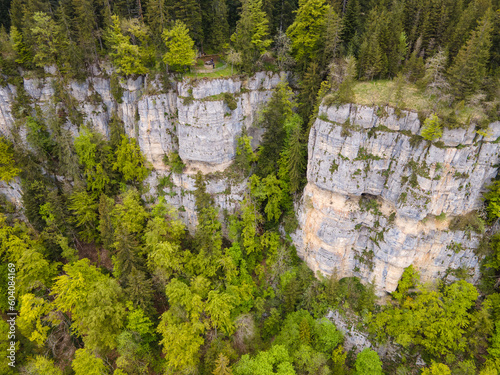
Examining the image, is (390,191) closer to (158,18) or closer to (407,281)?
(407,281)

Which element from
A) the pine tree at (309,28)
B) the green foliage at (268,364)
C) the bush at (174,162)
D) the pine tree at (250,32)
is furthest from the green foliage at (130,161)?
the green foliage at (268,364)

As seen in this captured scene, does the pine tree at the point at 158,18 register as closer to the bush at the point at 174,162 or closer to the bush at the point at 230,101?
the bush at the point at 230,101

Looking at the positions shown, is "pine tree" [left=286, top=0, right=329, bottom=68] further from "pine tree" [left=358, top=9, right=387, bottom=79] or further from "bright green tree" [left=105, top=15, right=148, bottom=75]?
"bright green tree" [left=105, top=15, right=148, bottom=75]

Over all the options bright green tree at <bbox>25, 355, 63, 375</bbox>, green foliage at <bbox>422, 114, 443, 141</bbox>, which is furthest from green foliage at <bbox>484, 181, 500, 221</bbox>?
bright green tree at <bbox>25, 355, 63, 375</bbox>

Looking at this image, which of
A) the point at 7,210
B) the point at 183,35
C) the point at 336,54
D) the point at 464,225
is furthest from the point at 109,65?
the point at 464,225

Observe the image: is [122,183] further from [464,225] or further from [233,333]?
[464,225]
